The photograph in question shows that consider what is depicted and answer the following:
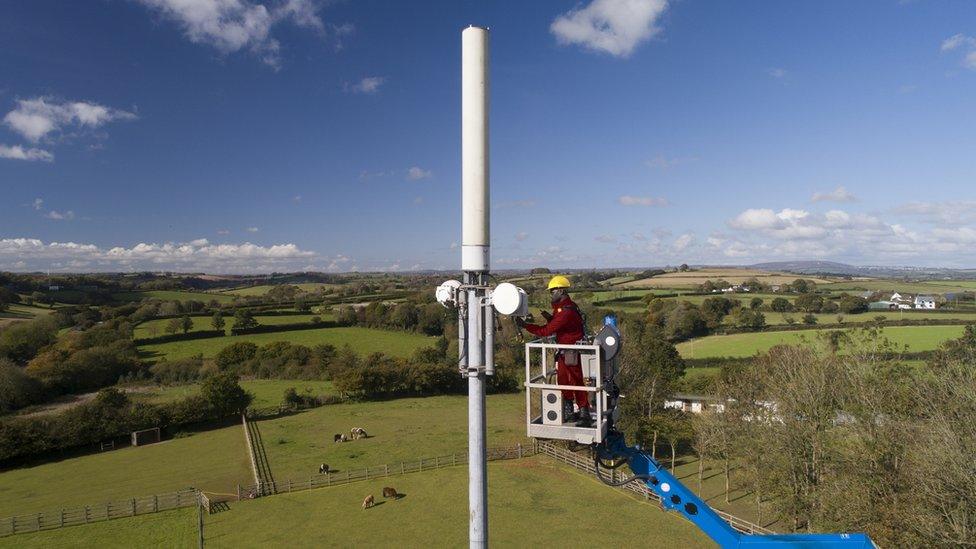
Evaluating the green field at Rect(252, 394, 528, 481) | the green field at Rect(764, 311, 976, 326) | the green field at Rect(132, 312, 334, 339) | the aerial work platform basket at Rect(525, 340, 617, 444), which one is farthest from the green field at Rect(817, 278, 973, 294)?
the aerial work platform basket at Rect(525, 340, 617, 444)

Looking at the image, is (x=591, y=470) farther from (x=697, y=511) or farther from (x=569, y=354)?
(x=569, y=354)

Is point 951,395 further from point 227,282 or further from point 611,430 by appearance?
point 227,282

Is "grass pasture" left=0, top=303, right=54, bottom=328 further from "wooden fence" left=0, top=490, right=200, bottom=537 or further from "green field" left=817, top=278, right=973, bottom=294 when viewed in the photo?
"green field" left=817, top=278, right=973, bottom=294

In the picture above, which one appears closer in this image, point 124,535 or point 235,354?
point 124,535

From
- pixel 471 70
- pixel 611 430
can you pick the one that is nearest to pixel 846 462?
pixel 611 430

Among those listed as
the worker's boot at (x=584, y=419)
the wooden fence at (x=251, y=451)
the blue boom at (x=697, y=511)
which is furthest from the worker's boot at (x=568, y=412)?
the wooden fence at (x=251, y=451)

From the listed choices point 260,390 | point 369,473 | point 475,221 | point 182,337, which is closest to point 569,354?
point 475,221
